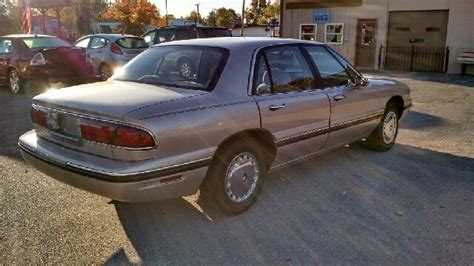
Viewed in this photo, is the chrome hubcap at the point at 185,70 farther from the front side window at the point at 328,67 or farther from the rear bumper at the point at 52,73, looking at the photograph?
the rear bumper at the point at 52,73

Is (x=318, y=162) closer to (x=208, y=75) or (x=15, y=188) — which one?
→ (x=208, y=75)

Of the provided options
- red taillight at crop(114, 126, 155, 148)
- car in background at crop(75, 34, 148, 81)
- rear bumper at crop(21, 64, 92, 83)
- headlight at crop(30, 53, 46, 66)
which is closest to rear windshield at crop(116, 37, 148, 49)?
car in background at crop(75, 34, 148, 81)

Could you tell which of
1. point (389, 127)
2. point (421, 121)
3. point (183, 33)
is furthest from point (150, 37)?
point (389, 127)

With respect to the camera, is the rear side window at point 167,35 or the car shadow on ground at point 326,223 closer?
the car shadow on ground at point 326,223

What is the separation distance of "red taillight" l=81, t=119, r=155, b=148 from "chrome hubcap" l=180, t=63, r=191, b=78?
1.05 m

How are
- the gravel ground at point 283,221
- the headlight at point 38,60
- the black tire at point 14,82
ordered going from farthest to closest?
1. the black tire at point 14,82
2. the headlight at point 38,60
3. the gravel ground at point 283,221

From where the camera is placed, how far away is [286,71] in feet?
14.2

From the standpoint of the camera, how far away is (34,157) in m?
3.71

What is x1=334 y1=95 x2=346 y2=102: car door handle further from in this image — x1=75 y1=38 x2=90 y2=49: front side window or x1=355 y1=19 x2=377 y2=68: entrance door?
x1=355 y1=19 x2=377 y2=68: entrance door

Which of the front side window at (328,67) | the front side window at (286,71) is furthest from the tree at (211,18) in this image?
the front side window at (286,71)

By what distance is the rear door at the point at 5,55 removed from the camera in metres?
10.8

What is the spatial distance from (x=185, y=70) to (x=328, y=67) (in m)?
1.75

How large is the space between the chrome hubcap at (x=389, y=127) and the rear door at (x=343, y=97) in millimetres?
531

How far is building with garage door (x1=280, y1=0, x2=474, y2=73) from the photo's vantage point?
1695 cm
